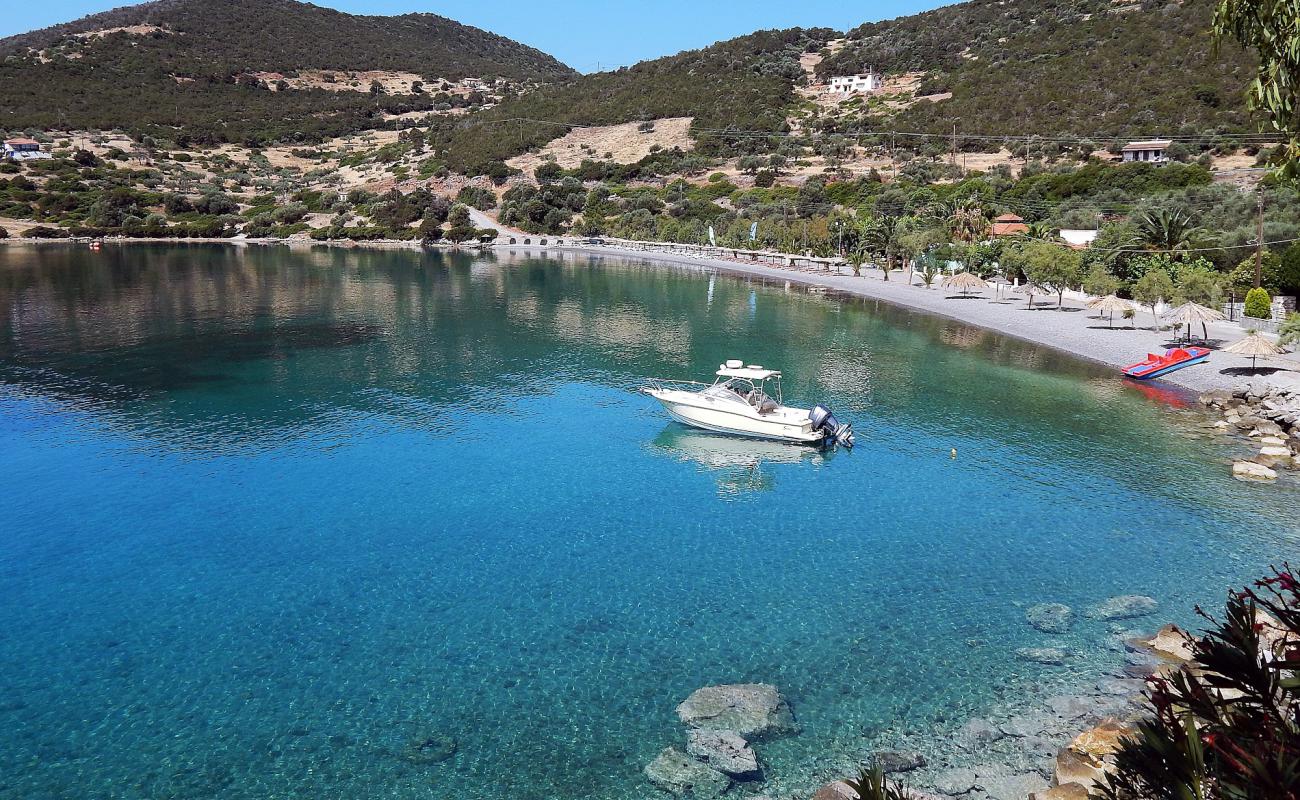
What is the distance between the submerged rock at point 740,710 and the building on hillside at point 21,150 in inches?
7230

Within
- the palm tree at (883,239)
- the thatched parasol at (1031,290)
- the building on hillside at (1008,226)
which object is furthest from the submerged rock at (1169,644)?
the building on hillside at (1008,226)

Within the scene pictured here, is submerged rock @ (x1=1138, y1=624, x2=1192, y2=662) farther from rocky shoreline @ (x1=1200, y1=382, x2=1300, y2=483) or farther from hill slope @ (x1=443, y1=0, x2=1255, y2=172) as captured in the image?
hill slope @ (x1=443, y1=0, x2=1255, y2=172)

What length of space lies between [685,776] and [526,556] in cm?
1015

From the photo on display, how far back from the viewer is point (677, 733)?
15.4m

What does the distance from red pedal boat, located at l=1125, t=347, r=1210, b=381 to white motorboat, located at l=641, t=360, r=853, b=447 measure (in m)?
18.3

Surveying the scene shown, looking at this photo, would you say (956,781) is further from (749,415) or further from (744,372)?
(744,372)

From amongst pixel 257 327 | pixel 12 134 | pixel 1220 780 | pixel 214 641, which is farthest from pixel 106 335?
pixel 12 134

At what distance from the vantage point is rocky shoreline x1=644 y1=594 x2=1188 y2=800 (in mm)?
13680

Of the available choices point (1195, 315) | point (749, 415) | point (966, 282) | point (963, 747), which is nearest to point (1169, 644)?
point (963, 747)

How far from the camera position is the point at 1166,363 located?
138 ft

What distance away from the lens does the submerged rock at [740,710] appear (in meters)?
15.5

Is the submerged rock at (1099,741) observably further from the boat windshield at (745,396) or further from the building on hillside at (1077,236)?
the building on hillside at (1077,236)

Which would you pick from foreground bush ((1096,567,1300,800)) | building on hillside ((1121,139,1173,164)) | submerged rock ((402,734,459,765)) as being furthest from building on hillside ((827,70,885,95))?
foreground bush ((1096,567,1300,800))

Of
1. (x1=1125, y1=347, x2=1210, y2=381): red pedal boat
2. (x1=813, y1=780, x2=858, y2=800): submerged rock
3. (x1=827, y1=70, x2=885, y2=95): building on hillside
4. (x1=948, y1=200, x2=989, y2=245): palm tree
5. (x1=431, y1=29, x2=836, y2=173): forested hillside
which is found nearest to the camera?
(x1=813, y1=780, x2=858, y2=800): submerged rock
